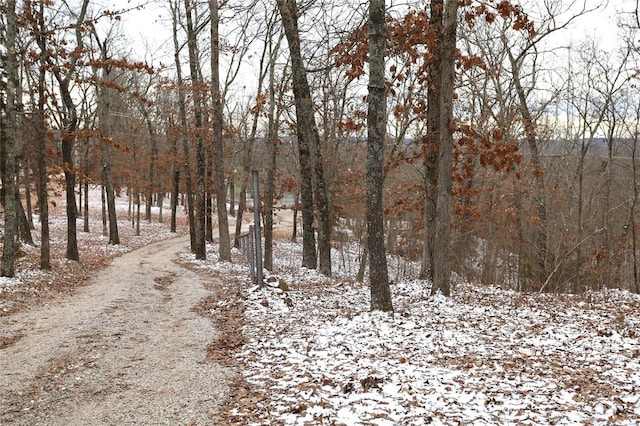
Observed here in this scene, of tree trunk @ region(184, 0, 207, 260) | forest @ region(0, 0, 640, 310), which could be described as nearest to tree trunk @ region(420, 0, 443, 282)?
forest @ region(0, 0, 640, 310)

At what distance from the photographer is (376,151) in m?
8.88

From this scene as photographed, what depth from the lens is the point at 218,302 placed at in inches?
456

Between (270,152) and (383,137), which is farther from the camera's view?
(270,152)

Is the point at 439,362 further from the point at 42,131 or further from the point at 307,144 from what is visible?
the point at 42,131

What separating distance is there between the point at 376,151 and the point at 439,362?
157 inches

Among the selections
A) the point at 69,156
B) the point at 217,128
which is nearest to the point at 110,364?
the point at 69,156

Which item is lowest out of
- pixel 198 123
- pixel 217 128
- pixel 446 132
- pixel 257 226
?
pixel 257 226

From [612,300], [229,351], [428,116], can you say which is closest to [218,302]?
[229,351]

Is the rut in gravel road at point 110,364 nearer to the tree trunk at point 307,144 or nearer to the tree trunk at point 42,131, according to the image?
the tree trunk at point 42,131

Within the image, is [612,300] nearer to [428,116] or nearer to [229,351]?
[428,116]

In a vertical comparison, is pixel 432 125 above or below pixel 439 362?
above

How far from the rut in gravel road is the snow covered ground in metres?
0.76

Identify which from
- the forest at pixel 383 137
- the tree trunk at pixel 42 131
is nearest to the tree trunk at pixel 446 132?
the forest at pixel 383 137

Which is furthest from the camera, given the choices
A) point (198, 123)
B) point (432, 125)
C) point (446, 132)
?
point (198, 123)
